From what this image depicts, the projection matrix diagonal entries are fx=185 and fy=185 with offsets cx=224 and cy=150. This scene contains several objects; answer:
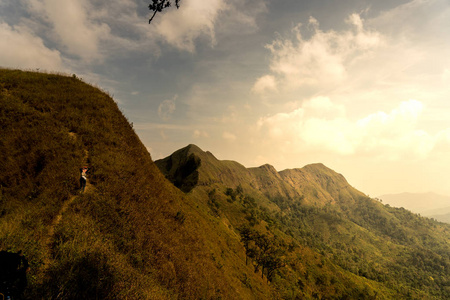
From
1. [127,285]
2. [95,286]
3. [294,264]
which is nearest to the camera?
[95,286]

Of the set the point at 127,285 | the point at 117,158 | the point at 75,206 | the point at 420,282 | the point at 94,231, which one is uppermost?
the point at 117,158

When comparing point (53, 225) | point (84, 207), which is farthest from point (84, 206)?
point (53, 225)

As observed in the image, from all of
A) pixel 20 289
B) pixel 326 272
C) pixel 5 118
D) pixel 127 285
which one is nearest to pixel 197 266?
pixel 127 285

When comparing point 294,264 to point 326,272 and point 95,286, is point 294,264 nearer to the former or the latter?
point 326,272

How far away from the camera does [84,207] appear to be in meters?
11.5

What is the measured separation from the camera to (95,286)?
718 cm

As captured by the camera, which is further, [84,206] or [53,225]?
[84,206]

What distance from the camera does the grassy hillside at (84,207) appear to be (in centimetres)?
763

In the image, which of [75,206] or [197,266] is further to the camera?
[197,266]

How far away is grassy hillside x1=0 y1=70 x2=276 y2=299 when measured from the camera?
25.0ft

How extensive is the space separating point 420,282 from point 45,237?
289061 mm

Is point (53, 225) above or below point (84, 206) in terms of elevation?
below

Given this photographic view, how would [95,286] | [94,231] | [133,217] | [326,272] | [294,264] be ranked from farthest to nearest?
[326,272]
[294,264]
[133,217]
[94,231]
[95,286]

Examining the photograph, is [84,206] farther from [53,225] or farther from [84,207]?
[53,225]
